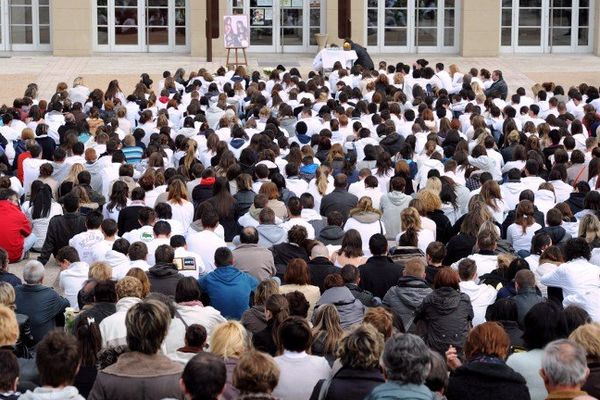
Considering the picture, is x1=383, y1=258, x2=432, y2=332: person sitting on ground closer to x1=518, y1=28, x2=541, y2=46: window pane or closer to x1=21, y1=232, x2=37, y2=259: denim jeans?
x1=21, y1=232, x2=37, y2=259: denim jeans

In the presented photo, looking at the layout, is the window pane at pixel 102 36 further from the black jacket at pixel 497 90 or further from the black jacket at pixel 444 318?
the black jacket at pixel 444 318

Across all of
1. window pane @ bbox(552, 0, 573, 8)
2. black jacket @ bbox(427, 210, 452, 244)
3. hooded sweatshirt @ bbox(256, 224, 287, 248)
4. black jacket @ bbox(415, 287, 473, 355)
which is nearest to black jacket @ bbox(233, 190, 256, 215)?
hooded sweatshirt @ bbox(256, 224, 287, 248)

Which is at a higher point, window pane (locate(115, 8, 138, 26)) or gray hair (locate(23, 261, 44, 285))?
window pane (locate(115, 8, 138, 26))

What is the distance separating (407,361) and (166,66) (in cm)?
2787

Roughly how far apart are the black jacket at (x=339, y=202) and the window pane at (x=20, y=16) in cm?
2312

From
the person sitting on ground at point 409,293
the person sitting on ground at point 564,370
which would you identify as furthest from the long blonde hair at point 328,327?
the person sitting on ground at point 564,370

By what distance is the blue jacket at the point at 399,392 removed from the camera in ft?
26.4

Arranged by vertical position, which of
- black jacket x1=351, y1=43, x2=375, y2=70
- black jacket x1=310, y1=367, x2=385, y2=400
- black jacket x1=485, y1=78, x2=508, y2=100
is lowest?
black jacket x1=310, y1=367, x2=385, y2=400

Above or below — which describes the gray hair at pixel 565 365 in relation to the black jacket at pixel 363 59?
below

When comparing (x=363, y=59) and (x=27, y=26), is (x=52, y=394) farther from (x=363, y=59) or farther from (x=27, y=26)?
(x=27, y=26)

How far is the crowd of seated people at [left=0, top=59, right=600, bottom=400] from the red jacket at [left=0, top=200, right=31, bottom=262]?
5 cm

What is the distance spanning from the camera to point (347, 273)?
12.2 meters

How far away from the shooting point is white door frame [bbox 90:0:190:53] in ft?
126

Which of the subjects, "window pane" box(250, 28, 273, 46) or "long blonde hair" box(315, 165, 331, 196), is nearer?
"long blonde hair" box(315, 165, 331, 196)
